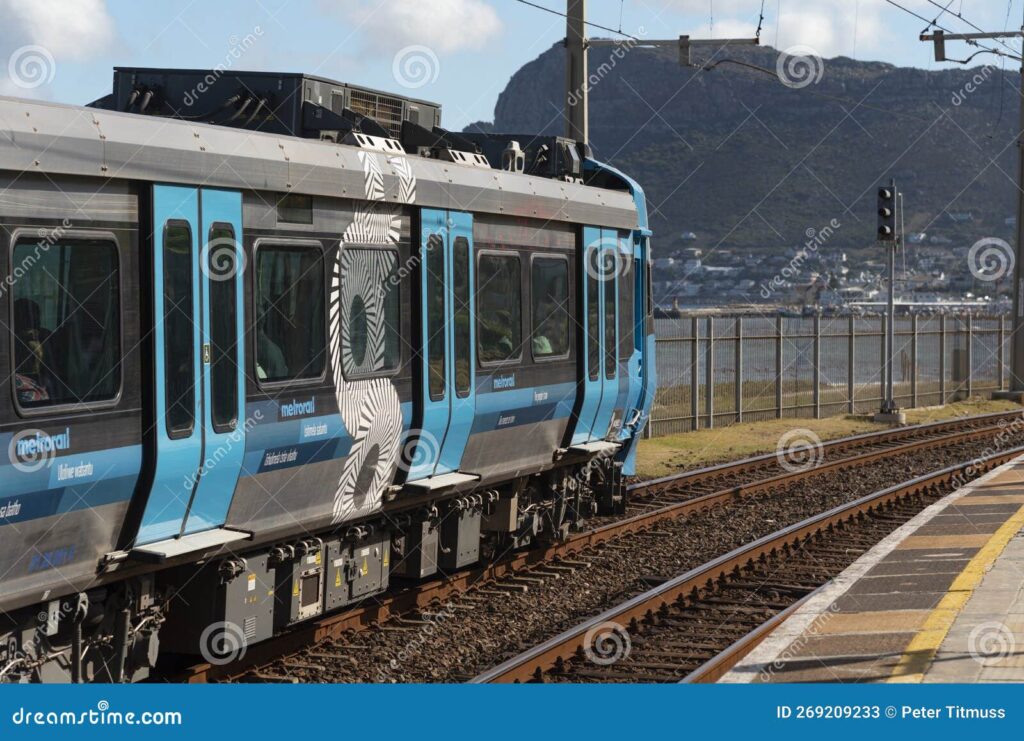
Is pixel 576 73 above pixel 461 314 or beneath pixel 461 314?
above

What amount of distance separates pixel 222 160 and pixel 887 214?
70.2ft

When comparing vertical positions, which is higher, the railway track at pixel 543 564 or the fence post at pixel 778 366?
the fence post at pixel 778 366

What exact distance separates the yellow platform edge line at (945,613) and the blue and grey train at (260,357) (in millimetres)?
3587

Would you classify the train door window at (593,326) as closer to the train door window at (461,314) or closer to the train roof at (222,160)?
Answer: the train roof at (222,160)

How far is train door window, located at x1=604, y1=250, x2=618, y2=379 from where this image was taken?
14.0m

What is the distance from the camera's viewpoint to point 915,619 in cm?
1025

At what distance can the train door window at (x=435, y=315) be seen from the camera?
34.9 feet

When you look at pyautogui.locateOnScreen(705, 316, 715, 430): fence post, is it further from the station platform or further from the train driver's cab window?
the train driver's cab window

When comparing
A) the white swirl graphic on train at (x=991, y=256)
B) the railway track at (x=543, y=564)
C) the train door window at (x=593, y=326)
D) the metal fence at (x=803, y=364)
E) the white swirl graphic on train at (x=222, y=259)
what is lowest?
the railway track at (x=543, y=564)

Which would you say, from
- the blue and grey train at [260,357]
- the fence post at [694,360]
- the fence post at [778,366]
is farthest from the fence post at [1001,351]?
the blue and grey train at [260,357]

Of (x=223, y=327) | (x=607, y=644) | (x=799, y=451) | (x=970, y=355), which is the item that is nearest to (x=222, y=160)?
(x=223, y=327)


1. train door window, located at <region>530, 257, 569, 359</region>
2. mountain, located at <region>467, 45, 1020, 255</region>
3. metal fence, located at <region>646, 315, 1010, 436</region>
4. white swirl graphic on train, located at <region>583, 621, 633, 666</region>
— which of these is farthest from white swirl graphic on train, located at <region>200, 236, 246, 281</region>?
mountain, located at <region>467, 45, 1020, 255</region>

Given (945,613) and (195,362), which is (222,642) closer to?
(195,362)

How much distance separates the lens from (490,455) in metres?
12.0
